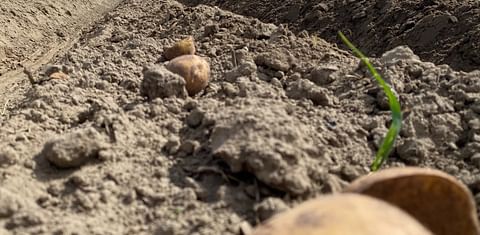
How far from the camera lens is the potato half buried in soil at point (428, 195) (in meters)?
1.71

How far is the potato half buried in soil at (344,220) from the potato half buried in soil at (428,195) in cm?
25

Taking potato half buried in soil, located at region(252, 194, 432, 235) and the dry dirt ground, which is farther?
the dry dirt ground

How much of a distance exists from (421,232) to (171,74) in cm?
153

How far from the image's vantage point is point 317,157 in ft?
6.92

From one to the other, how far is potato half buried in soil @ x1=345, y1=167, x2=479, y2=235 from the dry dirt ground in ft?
0.93

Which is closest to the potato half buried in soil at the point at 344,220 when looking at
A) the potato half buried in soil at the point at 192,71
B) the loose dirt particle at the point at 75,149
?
the loose dirt particle at the point at 75,149

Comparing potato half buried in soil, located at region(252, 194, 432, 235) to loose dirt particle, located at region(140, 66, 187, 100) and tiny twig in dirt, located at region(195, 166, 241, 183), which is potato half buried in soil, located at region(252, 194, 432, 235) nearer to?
tiny twig in dirt, located at region(195, 166, 241, 183)

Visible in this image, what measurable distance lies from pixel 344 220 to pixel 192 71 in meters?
1.56

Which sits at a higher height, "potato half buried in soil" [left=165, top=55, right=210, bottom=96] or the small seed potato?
"potato half buried in soil" [left=165, top=55, right=210, bottom=96]

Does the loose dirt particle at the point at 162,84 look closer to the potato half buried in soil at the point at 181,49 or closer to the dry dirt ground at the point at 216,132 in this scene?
the dry dirt ground at the point at 216,132

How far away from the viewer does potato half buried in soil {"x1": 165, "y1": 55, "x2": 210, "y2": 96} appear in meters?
2.77

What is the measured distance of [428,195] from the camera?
178 cm

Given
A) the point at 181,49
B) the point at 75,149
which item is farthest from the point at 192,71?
the point at 75,149

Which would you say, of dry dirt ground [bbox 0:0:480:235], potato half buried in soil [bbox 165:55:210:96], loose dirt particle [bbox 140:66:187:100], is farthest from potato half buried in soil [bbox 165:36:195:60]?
loose dirt particle [bbox 140:66:187:100]
